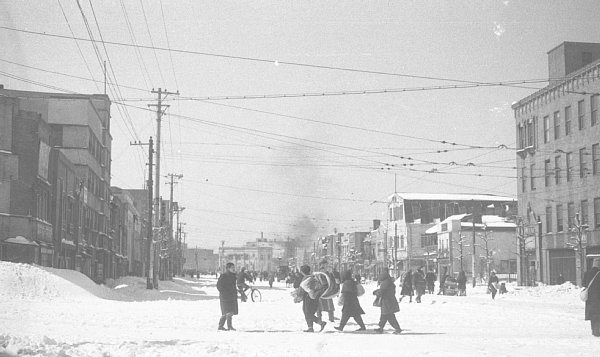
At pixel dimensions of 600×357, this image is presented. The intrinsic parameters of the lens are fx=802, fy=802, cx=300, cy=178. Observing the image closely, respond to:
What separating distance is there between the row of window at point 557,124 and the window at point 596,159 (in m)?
1.54

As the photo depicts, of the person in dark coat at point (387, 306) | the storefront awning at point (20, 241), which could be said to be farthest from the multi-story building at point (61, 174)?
the person in dark coat at point (387, 306)

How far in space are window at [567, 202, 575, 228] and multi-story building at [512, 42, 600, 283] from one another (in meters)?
0.05

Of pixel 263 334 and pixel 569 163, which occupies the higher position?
pixel 569 163

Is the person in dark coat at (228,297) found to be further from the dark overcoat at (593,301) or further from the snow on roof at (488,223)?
the snow on roof at (488,223)

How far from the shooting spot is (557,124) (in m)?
56.8

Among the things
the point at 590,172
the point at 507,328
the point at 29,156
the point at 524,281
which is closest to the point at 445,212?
the point at 524,281

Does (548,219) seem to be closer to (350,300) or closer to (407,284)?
(407,284)

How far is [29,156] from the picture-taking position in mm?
41844

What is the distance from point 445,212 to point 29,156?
72.8m

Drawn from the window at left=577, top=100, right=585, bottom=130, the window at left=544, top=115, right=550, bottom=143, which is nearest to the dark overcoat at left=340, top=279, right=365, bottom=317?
the window at left=577, top=100, right=585, bottom=130

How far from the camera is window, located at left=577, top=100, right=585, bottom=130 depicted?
174ft

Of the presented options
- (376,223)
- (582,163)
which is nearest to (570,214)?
(582,163)

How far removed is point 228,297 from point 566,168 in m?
42.1

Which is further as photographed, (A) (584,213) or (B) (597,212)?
(A) (584,213)
